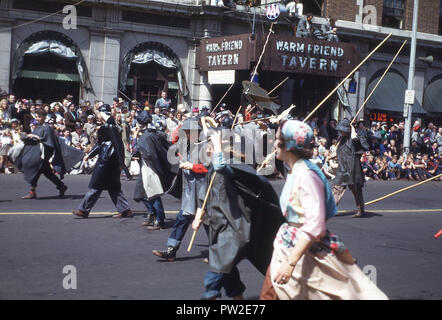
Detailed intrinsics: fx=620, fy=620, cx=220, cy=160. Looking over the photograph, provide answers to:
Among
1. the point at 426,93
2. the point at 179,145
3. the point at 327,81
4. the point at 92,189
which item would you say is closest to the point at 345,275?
the point at 179,145

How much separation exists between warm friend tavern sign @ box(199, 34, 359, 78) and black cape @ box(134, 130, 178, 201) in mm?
11829

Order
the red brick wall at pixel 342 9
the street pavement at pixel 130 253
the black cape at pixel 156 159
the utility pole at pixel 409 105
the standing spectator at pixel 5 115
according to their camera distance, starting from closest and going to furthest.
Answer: the street pavement at pixel 130 253
the black cape at pixel 156 159
the standing spectator at pixel 5 115
the utility pole at pixel 409 105
the red brick wall at pixel 342 9

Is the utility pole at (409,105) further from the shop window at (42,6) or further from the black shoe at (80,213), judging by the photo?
the black shoe at (80,213)

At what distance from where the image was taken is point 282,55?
21438 millimetres

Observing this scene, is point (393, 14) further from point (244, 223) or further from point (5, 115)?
point (244, 223)

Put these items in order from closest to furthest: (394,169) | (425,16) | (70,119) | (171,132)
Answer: (171,132)
(70,119)
(394,169)
(425,16)

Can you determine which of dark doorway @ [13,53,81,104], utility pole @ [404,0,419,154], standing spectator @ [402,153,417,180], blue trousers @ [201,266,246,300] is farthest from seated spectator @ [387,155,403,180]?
blue trousers @ [201,266,246,300]

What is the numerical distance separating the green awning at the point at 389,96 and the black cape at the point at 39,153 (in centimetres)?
1806

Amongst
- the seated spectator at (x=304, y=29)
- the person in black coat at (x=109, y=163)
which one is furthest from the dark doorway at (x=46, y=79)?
the person in black coat at (x=109, y=163)

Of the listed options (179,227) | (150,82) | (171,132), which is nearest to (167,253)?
(179,227)

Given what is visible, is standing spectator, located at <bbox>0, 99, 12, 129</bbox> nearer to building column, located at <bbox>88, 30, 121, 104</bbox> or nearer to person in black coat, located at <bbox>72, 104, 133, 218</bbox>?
building column, located at <bbox>88, 30, 121, 104</bbox>

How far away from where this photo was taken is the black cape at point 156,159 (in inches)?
355

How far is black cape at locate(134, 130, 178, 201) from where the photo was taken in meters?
9.01

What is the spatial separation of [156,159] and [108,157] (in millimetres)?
1219
